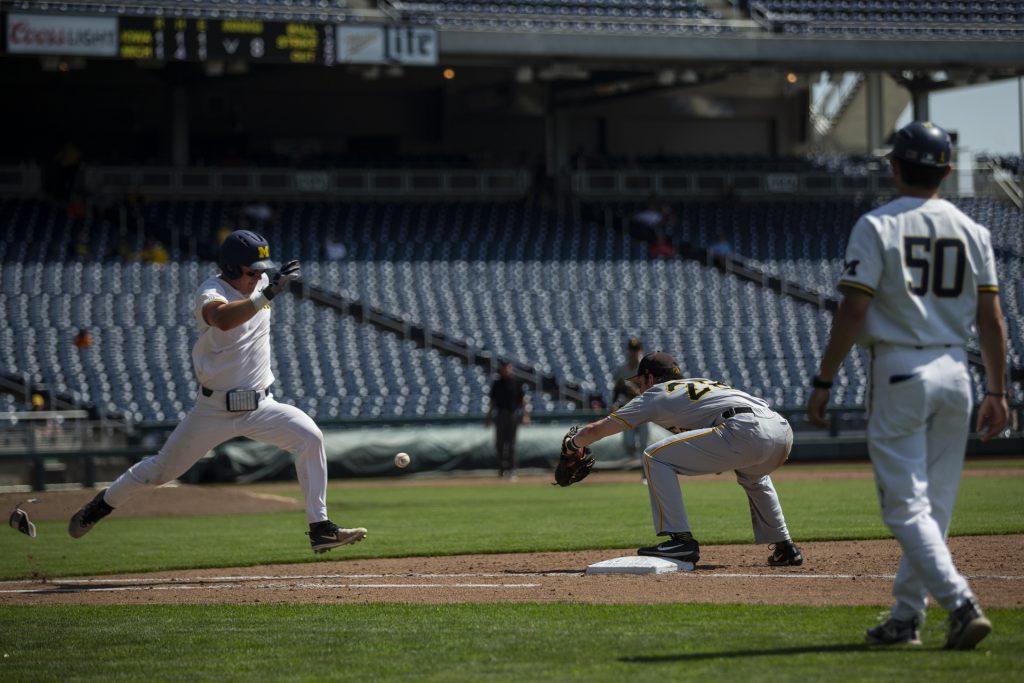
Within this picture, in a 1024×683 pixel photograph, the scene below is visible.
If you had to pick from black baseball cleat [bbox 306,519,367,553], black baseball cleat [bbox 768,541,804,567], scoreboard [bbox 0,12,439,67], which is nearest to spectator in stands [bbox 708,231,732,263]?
scoreboard [bbox 0,12,439,67]

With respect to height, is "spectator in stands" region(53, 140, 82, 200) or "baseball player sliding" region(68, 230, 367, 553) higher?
"spectator in stands" region(53, 140, 82, 200)

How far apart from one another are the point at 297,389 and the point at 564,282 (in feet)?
26.2

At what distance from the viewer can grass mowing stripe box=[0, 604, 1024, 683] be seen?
6051 millimetres

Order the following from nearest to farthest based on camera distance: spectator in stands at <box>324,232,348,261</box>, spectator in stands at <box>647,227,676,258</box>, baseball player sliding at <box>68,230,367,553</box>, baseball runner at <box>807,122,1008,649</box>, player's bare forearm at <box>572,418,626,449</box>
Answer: baseball runner at <box>807,122,1008,649</box> → player's bare forearm at <box>572,418,626,449</box> → baseball player sliding at <box>68,230,367,553</box> → spectator in stands at <box>324,232,348,261</box> → spectator in stands at <box>647,227,676,258</box>

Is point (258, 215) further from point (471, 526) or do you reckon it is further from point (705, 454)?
point (705, 454)

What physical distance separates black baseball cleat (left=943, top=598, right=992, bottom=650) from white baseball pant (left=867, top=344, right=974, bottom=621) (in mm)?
39

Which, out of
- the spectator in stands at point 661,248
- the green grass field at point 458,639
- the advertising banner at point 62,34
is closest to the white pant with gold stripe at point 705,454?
the green grass field at point 458,639

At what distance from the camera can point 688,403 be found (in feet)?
32.3

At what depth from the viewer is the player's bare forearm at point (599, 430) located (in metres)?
9.34

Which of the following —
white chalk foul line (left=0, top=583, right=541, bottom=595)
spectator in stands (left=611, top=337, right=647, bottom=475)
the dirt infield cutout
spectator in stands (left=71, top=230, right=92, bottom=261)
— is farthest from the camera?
spectator in stands (left=71, top=230, right=92, bottom=261)

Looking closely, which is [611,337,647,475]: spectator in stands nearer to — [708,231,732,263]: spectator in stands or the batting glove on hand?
the batting glove on hand

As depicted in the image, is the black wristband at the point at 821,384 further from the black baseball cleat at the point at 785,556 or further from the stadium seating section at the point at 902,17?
the stadium seating section at the point at 902,17

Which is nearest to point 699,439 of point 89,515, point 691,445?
point 691,445

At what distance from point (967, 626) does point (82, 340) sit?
24026mm
